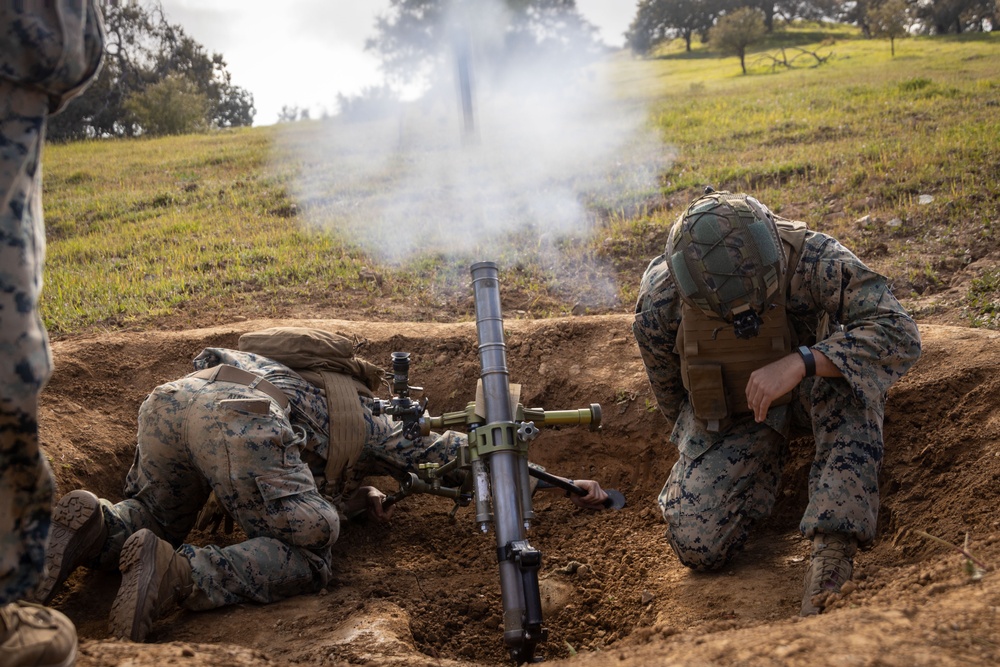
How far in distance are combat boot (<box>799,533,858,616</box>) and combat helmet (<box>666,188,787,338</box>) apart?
83 cm

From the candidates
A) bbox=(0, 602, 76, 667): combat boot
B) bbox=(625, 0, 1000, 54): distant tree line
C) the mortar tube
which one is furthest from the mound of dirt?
bbox=(625, 0, 1000, 54): distant tree line

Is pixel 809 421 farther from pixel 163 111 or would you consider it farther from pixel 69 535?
pixel 163 111

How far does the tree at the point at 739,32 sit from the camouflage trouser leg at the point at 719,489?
22.1 metres

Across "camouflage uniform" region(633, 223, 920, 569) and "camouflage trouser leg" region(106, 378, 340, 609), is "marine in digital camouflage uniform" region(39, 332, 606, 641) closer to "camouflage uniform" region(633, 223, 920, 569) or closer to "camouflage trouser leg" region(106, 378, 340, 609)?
"camouflage trouser leg" region(106, 378, 340, 609)

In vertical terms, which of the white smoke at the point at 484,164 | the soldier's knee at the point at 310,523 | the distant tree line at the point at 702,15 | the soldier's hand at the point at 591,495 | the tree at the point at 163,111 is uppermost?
the distant tree line at the point at 702,15

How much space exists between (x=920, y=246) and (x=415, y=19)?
14.8 meters

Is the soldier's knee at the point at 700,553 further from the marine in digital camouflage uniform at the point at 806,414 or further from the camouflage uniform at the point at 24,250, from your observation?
the camouflage uniform at the point at 24,250

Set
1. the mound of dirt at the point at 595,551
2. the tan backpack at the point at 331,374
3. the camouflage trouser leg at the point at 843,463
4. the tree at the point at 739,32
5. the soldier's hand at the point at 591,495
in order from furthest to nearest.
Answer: the tree at the point at 739,32 < the tan backpack at the point at 331,374 < the soldier's hand at the point at 591,495 < the camouflage trouser leg at the point at 843,463 < the mound of dirt at the point at 595,551

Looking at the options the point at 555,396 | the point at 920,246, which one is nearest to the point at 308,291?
the point at 555,396

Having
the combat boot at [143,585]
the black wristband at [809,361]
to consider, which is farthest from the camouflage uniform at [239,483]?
the black wristband at [809,361]

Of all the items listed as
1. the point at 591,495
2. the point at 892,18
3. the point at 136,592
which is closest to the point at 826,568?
the point at 591,495

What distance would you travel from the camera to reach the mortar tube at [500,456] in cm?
314

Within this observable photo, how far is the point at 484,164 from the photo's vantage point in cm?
1262

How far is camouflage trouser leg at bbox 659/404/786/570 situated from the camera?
12.1 ft
